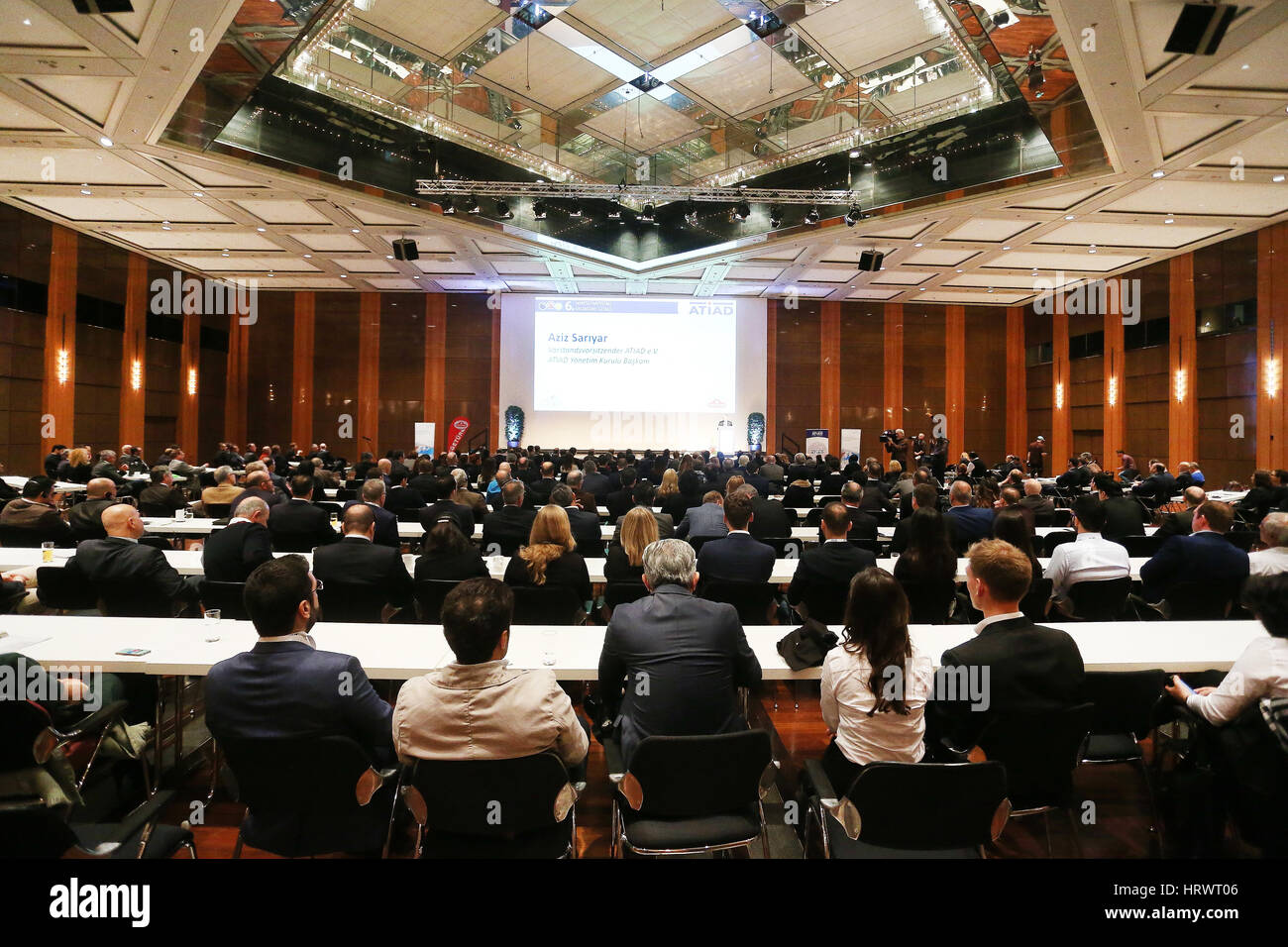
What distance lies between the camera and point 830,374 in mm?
17188

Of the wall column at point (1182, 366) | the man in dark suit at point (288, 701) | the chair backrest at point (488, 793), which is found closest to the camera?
the chair backrest at point (488, 793)

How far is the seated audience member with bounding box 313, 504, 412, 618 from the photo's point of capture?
12.1 feet

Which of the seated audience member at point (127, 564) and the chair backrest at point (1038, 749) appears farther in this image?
the seated audience member at point (127, 564)

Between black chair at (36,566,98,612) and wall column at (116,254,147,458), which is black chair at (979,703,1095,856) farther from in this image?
wall column at (116,254,147,458)

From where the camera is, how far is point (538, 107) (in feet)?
31.6

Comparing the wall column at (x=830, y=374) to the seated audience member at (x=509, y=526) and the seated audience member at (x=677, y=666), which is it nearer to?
the seated audience member at (x=509, y=526)

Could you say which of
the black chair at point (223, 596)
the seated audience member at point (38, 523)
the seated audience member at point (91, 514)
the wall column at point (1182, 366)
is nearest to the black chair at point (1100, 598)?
the black chair at point (223, 596)

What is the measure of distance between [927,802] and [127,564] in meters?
3.92

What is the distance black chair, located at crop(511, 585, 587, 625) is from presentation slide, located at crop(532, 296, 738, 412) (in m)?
12.3

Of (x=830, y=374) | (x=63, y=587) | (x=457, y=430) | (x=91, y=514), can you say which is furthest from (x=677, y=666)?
(x=830, y=374)

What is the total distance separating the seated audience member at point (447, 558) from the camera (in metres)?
3.79

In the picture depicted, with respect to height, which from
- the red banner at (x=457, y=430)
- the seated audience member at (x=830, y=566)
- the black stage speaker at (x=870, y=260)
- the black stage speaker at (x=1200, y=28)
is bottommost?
the seated audience member at (x=830, y=566)

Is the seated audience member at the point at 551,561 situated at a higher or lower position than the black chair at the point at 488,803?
higher

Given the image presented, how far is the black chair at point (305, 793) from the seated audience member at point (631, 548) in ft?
7.09
